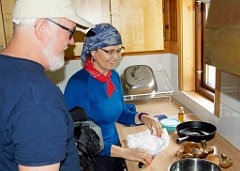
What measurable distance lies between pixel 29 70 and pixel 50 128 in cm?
17

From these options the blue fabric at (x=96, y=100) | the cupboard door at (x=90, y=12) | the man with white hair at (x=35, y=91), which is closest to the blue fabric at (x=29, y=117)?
the man with white hair at (x=35, y=91)

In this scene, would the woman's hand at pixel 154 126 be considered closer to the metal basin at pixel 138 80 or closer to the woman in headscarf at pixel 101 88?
the woman in headscarf at pixel 101 88

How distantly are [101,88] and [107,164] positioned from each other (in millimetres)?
415

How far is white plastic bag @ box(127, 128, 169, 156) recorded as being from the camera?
131cm

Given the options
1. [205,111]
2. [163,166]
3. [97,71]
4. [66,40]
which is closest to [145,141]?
[163,166]

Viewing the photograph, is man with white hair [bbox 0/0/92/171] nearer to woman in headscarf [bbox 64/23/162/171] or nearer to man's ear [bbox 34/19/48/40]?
man's ear [bbox 34/19/48/40]

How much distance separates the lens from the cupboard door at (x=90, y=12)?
1932 mm

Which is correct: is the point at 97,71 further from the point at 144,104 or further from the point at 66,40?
the point at 144,104

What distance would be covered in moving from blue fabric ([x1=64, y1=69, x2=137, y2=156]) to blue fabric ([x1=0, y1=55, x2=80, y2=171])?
22.4 inches

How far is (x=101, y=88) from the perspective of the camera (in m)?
1.40

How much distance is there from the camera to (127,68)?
2.27 m

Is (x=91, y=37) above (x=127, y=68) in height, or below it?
above

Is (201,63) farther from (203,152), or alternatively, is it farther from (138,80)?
(203,152)

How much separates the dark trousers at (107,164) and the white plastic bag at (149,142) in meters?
0.17
